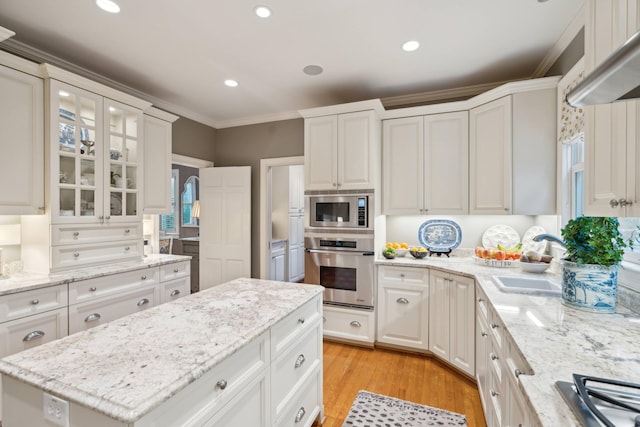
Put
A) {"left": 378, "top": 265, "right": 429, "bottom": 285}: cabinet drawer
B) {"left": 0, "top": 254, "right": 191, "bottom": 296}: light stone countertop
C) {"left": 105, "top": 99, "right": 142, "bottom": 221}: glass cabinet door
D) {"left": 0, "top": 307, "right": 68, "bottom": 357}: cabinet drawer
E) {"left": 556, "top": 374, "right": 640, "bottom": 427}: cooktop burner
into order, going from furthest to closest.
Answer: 1. {"left": 378, "top": 265, "right": 429, "bottom": 285}: cabinet drawer
2. {"left": 105, "top": 99, "right": 142, "bottom": 221}: glass cabinet door
3. {"left": 0, "top": 254, "right": 191, "bottom": 296}: light stone countertop
4. {"left": 0, "top": 307, "right": 68, "bottom": 357}: cabinet drawer
5. {"left": 556, "top": 374, "right": 640, "bottom": 427}: cooktop burner

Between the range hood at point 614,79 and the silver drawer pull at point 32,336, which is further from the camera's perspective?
the silver drawer pull at point 32,336

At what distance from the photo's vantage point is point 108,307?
2.44m

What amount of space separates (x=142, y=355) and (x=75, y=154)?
224 centimetres

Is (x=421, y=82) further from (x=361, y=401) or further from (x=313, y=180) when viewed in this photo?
(x=361, y=401)

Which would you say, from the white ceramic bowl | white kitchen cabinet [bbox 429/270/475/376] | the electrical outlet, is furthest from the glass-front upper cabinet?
the white ceramic bowl

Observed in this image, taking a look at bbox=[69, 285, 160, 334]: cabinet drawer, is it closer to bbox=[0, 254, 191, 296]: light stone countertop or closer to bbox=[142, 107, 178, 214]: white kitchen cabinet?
bbox=[0, 254, 191, 296]: light stone countertop

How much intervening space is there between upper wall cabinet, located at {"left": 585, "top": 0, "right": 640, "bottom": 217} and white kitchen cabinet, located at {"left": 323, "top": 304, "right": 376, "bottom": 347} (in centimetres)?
218

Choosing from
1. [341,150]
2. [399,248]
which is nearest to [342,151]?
[341,150]

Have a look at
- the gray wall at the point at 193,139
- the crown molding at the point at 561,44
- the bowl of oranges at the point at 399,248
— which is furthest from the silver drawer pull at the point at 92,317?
the crown molding at the point at 561,44

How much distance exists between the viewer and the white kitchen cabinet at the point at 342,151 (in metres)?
2.98

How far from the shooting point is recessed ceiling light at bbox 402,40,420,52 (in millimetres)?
2332

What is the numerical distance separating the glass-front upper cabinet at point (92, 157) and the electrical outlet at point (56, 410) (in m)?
1.97

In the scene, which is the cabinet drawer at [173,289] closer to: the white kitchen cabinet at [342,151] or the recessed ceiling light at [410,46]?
the white kitchen cabinet at [342,151]

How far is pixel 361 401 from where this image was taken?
218 centimetres
